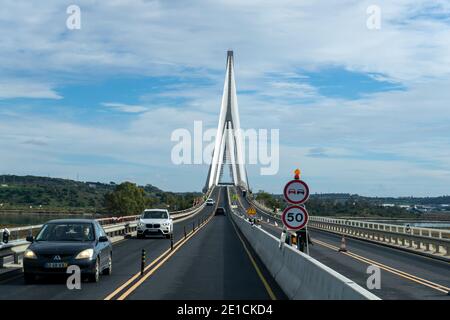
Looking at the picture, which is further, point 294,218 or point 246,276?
point 246,276

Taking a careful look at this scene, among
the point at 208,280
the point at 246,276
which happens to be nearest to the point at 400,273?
the point at 246,276

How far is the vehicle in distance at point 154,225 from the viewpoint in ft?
141

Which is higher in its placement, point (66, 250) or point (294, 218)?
point (294, 218)

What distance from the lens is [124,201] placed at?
177 m

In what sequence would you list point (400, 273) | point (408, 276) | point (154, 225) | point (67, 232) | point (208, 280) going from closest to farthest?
point (208, 280) → point (67, 232) → point (408, 276) → point (400, 273) → point (154, 225)

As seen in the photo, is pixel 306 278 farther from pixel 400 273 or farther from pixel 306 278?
pixel 400 273

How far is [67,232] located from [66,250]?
1.45 metres

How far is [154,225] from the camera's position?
141ft

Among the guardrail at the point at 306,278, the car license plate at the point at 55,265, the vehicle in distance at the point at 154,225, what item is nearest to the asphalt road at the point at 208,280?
the guardrail at the point at 306,278

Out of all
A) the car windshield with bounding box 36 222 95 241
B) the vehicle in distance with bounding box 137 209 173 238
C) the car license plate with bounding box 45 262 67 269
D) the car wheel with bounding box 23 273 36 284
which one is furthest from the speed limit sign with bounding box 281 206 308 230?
the vehicle in distance with bounding box 137 209 173 238

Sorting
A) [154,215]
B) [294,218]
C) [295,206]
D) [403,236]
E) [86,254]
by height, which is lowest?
[403,236]

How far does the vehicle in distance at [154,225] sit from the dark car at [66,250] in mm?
23478

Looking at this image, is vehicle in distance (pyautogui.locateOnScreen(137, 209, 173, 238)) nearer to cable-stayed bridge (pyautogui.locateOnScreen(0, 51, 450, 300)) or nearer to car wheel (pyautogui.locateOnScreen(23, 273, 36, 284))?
cable-stayed bridge (pyautogui.locateOnScreen(0, 51, 450, 300))
